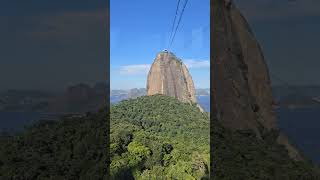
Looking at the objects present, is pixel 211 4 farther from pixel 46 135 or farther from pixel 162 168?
pixel 162 168

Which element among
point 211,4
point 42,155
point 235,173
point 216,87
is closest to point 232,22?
point 211,4

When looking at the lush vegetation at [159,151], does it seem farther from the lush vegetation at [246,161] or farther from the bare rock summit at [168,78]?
the bare rock summit at [168,78]

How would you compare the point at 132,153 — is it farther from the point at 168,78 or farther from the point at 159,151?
the point at 168,78

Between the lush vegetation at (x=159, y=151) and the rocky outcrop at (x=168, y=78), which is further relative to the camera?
the rocky outcrop at (x=168, y=78)

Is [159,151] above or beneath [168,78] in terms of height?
beneath

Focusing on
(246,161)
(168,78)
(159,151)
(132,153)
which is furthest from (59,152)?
(168,78)

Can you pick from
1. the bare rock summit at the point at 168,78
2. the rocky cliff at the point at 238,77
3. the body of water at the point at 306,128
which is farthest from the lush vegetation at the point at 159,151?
the body of water at the point at 306,128
